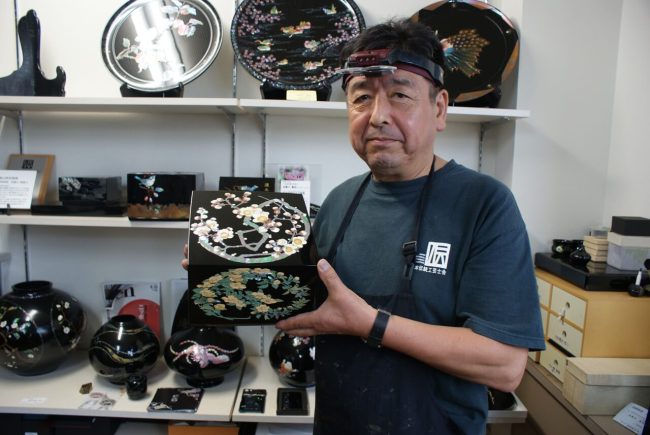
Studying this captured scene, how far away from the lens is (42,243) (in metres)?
1.99

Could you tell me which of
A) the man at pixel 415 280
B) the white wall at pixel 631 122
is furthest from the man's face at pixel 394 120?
the white wall at pixel 631 122

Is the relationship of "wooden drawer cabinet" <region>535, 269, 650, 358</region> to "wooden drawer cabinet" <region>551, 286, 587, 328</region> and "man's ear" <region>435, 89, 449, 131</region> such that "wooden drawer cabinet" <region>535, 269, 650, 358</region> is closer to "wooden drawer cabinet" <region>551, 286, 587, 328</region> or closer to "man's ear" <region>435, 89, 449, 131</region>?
"wooden drawer cabinet" <region>551, 286, 587, 328</region>

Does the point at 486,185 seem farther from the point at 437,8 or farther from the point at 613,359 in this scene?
the point at 437,8

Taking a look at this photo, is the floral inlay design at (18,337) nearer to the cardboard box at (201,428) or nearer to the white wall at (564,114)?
the cardboard box at (201,428)

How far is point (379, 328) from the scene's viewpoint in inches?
31.6

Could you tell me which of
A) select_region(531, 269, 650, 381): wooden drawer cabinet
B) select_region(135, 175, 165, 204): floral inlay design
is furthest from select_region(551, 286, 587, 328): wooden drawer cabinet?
select_region(135, 175, 165, 204): floral inlay design

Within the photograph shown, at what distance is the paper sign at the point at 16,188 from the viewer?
1.71 meters

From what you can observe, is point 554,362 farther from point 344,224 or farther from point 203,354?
point 203,354

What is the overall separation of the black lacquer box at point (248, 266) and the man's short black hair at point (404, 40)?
414 millimetres

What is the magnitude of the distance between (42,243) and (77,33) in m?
0.99

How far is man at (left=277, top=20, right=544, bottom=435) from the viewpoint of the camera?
783mm

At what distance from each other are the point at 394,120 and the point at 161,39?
131cm

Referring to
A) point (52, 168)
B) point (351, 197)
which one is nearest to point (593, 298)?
point (351, 197)

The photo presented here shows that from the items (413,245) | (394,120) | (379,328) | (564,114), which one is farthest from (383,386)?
(564,114)
